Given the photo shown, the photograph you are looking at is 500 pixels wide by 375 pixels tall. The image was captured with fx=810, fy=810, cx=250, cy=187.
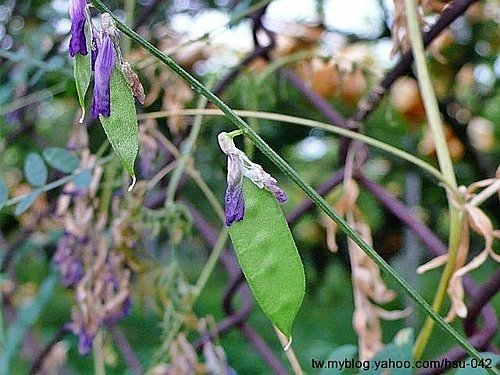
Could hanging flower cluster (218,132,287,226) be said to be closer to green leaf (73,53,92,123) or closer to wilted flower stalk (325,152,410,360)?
green leaf (73,53,92,123)

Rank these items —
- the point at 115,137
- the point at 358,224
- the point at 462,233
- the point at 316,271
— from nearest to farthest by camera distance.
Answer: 1. the point at 115,137
2. the point at 462,233
3. the point at 358,224
4. the point at 316,271

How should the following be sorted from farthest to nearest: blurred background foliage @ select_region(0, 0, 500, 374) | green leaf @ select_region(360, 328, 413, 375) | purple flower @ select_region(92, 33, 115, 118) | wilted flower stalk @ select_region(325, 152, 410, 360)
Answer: blurred background foliage @ select_region(0, 0, 500, 374) < wilted flower stalk @ select_region(325, 152, 410, 360) < green leaf @ select_region(360, 328, 413, 375) < purple flower @ select_region(92, 33, 115, 118)

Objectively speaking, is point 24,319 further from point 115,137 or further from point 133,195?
point 115,137

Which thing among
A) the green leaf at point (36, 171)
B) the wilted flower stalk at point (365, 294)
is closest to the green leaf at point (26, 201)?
the green leaf at point (36, 171)

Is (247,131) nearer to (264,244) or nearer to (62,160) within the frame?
(264,244)

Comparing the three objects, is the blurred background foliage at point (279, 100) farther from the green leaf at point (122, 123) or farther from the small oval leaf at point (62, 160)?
the green leaf at point (122, 123)

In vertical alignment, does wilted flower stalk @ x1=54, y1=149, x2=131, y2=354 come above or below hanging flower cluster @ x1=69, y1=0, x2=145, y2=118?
below

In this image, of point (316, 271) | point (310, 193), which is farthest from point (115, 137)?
point (316, 271)

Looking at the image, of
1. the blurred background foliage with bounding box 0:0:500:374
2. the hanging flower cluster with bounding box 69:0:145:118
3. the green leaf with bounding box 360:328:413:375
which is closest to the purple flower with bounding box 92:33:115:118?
the hanging flower cluster with bounding box 69:0:145:118
